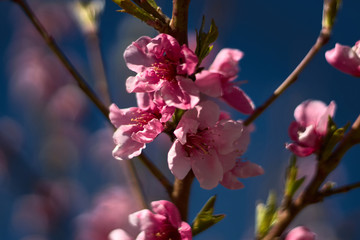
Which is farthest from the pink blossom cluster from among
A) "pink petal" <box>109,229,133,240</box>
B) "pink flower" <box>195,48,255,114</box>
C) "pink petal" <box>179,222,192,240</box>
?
"pink petal" <box>109,229,133,240</box>

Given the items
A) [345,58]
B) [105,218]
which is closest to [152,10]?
[345,58]

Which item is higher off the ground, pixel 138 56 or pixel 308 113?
pixel 138 56

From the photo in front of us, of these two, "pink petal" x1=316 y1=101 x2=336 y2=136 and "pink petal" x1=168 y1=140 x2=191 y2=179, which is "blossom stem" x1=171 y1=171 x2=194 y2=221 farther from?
"pink petal" x1=316 y1=101 x2=336 y2=136

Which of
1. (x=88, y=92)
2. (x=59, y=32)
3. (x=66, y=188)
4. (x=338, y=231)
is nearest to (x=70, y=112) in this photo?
(x=59, y=32)

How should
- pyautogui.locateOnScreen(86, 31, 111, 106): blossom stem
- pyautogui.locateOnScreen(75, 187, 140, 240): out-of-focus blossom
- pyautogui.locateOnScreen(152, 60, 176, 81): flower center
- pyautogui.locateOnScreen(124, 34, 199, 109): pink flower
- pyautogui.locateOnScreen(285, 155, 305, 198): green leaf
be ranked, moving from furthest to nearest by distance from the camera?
pyautogui.locateOnScreen(75, 187, 140, 240): out-of-focus blossom → pyautogui.locateOnScreen(86, 31, 111, 106): blossom stem → pyautogui.locateOnScreen(285, 155, 305, 198): green leaf → pyautogui.locateOnScreen(152, 60, 176, 81): flower center → pyautogui.locateOnScreen(124, 34, 199, 109): pink flower

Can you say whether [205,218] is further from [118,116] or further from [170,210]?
[118,116]

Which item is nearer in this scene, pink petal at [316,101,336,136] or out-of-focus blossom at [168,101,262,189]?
out-of-focus blossom at [168,101,262,189]

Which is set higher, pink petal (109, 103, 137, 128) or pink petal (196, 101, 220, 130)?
pink petal (109, 103, 137, 128)
